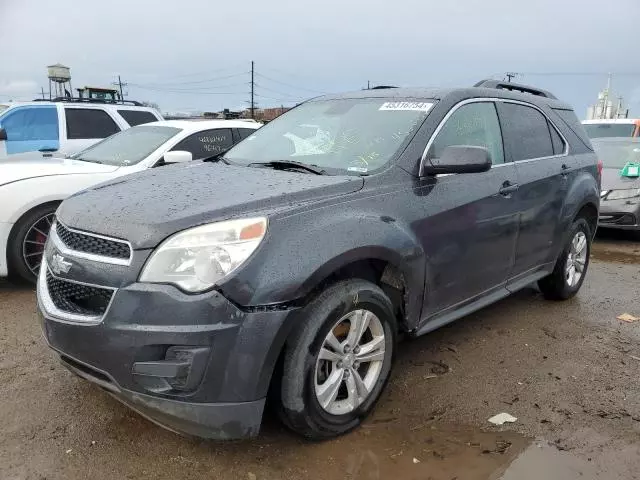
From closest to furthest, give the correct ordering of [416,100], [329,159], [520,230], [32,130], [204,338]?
[204,338]
[329,159]
[416,100]
[520,230]
[32,130]

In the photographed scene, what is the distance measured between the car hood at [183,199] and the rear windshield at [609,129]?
1033cm

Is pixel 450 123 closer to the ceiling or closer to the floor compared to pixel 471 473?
closer to the ceiling

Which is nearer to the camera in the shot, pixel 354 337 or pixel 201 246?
pixel 201 246

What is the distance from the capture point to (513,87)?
4.64 metres

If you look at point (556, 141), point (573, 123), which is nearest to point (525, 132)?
point (556, 141)

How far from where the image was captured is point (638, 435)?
9.57ft

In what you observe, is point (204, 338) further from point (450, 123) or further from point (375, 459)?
point (450, 123)

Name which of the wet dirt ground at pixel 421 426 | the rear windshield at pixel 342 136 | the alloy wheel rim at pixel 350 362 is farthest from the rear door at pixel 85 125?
the alloy wheel rim at pixel 350 362

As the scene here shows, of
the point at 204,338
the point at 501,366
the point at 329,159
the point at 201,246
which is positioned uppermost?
the point at 329,159

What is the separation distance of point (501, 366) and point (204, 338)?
2.30 meters

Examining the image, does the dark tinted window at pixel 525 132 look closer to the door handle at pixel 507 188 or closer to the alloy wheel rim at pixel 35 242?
the door handle at pixel 507 188

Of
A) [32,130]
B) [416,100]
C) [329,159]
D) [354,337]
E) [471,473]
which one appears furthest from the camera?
[32,130]

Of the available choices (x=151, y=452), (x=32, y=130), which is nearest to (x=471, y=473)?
(x=151, y=452)

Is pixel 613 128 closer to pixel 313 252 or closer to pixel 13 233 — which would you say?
pixel 313 252
